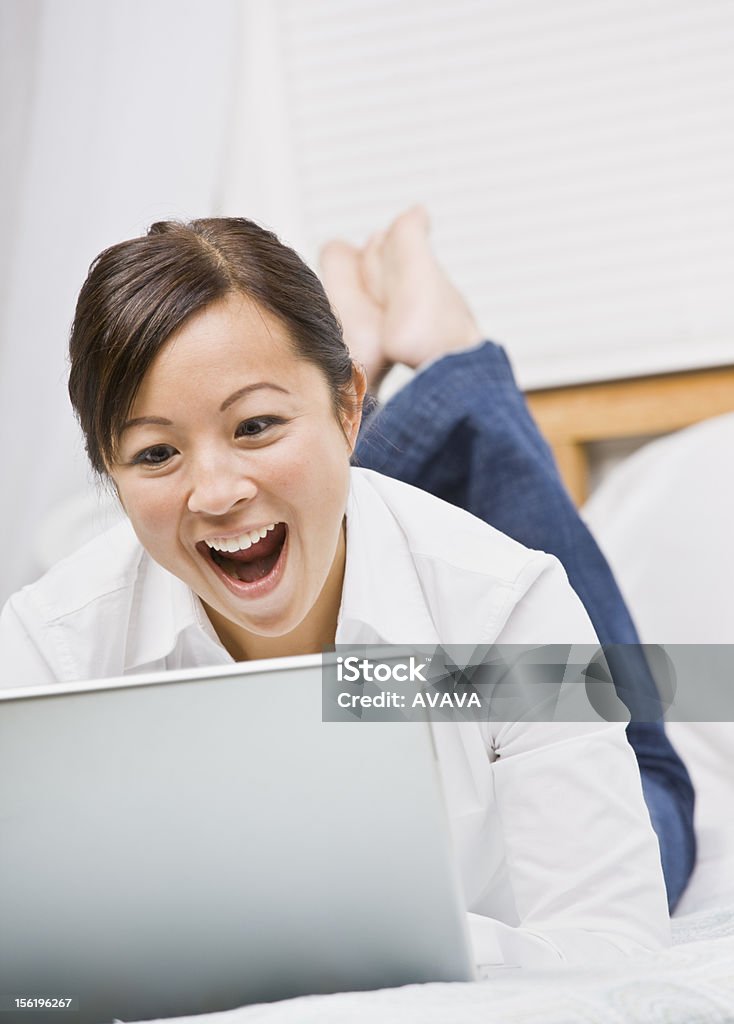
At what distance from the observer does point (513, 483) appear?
1019 millimetres

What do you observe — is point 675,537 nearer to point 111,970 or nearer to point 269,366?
point 269,366

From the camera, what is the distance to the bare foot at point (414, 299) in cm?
121

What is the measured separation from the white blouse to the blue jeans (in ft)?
0.66

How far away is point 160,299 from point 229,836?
30 centimetres

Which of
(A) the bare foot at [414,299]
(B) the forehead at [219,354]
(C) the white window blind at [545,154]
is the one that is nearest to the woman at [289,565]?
(B) the forehead at [219,354]

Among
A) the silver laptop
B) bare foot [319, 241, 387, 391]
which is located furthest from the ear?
bare foot [319, 241, 387, 391]

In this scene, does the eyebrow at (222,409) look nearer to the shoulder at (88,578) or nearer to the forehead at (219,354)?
the forehead at (219,354)

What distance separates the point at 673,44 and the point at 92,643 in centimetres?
119

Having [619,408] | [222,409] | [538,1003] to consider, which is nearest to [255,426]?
[222,409]

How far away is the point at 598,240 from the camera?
1522 millimetres

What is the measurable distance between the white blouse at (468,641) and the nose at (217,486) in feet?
0.44

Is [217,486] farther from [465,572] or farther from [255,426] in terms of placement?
[465,572]

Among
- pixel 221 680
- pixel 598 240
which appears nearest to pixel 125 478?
pixel 221 680

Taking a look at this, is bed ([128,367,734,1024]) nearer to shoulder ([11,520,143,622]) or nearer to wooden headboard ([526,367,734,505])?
wooden headboard ([526,367,734,505])
